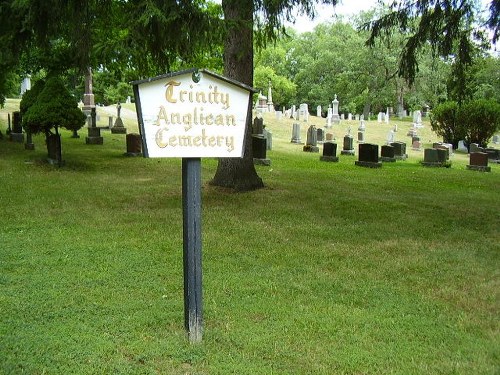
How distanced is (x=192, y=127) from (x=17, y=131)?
1670 centimetres

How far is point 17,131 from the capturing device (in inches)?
716

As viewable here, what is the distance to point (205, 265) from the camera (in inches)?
211

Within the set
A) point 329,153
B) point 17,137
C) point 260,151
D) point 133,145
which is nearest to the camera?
point 260,151

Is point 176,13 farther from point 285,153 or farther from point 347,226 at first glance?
point 285,153

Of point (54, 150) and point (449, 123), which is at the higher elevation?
point (449, 123)

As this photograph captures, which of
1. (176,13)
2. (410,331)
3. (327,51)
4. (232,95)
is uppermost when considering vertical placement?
(327,51)

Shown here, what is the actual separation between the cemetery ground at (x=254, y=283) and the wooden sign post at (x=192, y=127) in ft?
1.66

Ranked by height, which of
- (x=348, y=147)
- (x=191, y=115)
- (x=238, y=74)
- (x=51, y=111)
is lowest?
(x=348, y=147)

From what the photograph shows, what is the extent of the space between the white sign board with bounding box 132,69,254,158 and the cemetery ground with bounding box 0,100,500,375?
4.30 ft

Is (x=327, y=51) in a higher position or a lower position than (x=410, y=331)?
higher

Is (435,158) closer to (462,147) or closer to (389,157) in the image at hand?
(389,157)

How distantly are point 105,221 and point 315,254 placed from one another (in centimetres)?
307

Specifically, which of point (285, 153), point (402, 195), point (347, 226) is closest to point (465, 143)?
point (285, 153)

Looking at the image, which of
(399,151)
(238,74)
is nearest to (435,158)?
(399,151)
